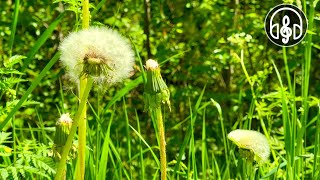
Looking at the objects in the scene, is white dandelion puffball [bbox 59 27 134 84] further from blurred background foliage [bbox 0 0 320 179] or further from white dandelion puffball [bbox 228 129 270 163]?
blurred background foliage [bbox 0 0 320 179]

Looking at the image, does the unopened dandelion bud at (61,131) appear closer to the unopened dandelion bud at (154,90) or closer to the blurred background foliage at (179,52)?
the unopened dandelion bud at (154,90)

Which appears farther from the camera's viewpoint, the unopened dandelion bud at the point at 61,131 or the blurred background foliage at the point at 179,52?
the blurred background foliage at the point at 179,52

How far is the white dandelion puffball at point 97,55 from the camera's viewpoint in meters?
1.07

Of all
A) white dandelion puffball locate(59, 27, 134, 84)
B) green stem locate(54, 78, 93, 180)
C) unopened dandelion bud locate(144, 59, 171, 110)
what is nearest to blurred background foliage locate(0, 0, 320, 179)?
unopened dandelion bud locate(144, 59, 171, 110)

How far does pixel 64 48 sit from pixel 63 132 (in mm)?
227

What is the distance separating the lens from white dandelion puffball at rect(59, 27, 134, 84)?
1070 millimetres

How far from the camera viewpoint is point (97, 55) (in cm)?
108

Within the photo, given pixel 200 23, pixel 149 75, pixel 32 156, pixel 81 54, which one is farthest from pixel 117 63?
pixel 200 23

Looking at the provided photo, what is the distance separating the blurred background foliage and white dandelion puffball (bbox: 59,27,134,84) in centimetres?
314

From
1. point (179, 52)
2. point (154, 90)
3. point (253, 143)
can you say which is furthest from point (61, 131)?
point (179, 52)

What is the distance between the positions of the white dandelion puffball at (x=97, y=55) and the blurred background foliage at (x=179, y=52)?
3139 mm

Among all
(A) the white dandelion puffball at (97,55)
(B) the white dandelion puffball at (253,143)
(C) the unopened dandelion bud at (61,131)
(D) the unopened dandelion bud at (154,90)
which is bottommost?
(B) the white dandelion puffball at (253,143)

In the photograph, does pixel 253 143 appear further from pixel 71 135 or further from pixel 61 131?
pixel 71 135

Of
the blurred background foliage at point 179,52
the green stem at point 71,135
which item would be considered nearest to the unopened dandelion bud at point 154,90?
the green stem at point 71,135
